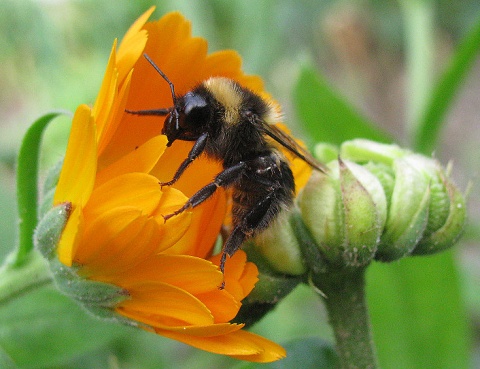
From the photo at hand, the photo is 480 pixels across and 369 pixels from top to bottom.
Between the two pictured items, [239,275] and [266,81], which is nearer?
[239,275]

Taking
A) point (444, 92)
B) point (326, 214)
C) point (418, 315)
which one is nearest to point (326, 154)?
point (326, 214)

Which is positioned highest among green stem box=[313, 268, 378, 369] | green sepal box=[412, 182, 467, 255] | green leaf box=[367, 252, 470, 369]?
green sepal box=[412, 182, 467, 255]

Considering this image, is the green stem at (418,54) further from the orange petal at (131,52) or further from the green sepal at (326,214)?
the orange petal at (131,52)

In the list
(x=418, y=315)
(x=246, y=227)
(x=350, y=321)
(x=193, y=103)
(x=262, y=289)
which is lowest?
(x=418, y=315)

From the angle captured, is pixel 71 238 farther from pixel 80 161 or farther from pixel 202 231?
pixel 202 231

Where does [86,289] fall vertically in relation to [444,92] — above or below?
below

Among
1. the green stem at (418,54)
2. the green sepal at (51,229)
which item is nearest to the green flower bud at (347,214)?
the green sepal at (51,229)

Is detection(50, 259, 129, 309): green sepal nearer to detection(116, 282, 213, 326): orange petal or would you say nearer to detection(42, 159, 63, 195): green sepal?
detection(116, 282, 213, 326): orange petal

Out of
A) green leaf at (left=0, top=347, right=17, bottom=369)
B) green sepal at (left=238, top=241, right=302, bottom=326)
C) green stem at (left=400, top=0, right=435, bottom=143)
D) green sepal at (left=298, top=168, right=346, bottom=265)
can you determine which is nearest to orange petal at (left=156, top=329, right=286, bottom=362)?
green sepal at (left=238, top=241, right=302, bottom=326)
